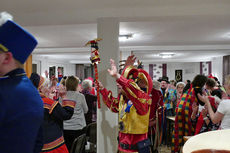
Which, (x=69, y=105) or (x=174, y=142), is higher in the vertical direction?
A: (x=69, y=105)

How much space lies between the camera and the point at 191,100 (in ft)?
10.2

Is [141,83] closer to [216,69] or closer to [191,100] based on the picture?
[191,100]

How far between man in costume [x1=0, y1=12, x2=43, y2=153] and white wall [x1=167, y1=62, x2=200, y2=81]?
1296cm

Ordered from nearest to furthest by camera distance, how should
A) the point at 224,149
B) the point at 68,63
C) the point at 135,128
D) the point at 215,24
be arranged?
the point at 224,149 < the point at 135,128 < the point at 215,24 < the point at 68,63

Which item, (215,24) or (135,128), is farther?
(215,24)

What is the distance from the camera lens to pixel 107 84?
9.78 ft

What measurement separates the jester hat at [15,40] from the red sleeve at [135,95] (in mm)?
971

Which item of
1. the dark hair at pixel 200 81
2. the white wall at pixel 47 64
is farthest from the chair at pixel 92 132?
the white wall at pixel 47 64

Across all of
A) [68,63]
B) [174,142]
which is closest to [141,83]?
[174,142]

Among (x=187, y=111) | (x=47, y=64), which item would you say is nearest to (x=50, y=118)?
(x=187, y=111)

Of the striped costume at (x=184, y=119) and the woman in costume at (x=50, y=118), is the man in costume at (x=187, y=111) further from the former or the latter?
the woman in costume at (x=50, y=118)

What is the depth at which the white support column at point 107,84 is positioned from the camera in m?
2.98

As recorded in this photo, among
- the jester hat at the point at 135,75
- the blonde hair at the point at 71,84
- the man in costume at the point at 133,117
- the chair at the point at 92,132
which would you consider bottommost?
the chair at the point at 92,132

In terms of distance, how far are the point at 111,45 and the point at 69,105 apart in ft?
4.38
